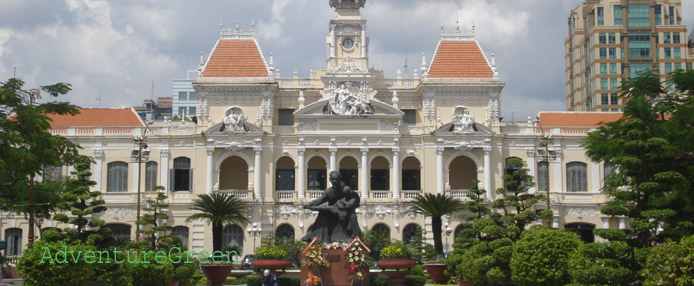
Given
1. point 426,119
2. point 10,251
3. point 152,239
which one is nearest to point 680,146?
point 152,239

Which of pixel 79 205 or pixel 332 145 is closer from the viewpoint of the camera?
pixel 79 205

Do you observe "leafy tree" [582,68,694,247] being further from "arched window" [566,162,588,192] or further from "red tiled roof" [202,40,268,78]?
"red tiled roof" [202,40,268,78]

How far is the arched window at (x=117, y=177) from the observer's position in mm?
62656

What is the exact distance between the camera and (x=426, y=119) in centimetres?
6281

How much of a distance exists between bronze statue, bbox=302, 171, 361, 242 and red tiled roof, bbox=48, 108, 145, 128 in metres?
36.0

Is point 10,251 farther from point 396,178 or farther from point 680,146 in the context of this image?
point 680,146

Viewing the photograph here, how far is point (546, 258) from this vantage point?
2989 centimetres

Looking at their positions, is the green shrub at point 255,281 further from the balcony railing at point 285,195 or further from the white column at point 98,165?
the white column at point 98,165

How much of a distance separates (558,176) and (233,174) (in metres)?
25.2

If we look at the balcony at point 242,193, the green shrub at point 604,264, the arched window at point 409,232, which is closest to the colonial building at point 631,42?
the arched window at point 409,232

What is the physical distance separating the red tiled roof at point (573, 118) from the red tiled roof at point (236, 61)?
2324 cm

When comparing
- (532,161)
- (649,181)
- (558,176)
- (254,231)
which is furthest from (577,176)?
(649,181)

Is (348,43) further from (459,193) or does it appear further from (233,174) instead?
(459,193)

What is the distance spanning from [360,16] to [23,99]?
33.7 metres
